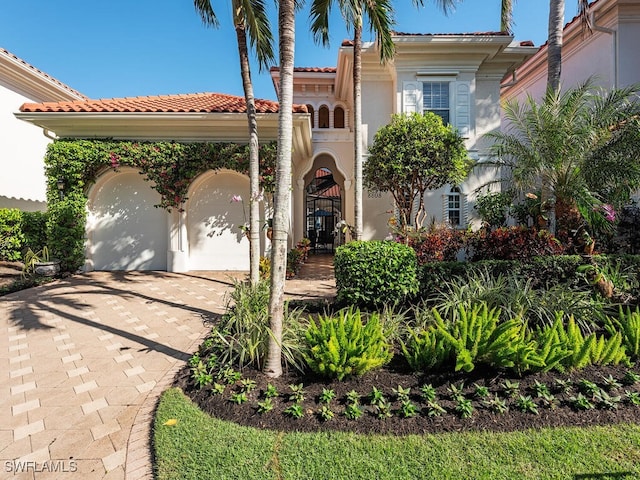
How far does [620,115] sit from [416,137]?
163 inches

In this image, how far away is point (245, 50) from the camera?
6523 millimetres

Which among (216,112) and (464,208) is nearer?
(216,112)

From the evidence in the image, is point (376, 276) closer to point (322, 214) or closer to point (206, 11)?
point (206, 11)

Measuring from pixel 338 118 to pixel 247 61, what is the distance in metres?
8.15

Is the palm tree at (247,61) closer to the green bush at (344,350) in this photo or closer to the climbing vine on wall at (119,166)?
the green bush at (344,350)

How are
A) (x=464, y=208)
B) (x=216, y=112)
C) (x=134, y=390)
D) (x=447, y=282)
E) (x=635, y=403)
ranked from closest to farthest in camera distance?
(x=635, y=403), (x=134, y=390), (x=447, y=282), (x=216, y=112), (x=464, y=208)

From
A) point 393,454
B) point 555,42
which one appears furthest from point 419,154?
point 393,454

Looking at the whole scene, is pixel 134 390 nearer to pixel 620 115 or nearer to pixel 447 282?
pixel 447 282

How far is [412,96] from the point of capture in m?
11.5

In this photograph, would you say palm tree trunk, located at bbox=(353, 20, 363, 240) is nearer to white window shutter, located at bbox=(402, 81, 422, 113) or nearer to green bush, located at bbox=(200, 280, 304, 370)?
green bush, located at bbox=(200, 280, 304, 370)

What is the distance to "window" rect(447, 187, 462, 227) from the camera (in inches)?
470

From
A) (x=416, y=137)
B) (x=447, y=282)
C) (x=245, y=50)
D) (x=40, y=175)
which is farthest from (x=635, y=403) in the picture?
(x=40, y=175)

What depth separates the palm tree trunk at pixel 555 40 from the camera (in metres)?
7.59

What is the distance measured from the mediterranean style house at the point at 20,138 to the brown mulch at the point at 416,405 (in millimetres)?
14410
